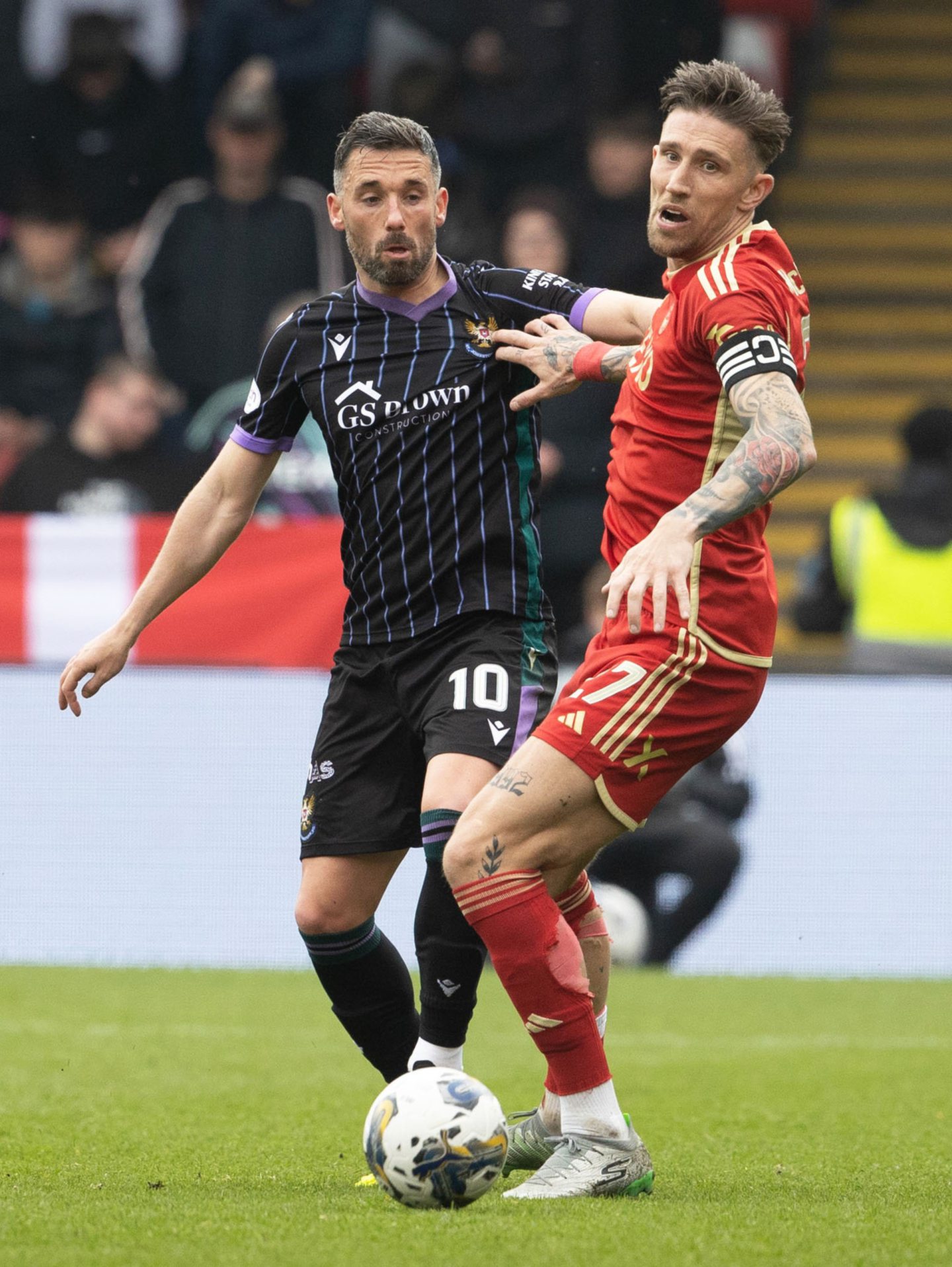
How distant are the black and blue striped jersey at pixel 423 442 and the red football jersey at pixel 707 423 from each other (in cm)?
49

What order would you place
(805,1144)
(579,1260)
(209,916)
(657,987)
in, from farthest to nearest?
(209,916) → (657,987) → (805,1144) → (579,1260)

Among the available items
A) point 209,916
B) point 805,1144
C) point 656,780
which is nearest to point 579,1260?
point 656,780

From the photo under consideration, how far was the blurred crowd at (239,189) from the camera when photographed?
38.5ft

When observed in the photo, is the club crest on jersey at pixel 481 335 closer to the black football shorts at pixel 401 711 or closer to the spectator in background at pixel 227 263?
the black football shorts at pixel 401 711

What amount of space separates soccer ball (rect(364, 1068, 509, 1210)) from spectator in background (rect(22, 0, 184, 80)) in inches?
416

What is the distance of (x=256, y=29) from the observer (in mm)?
13117

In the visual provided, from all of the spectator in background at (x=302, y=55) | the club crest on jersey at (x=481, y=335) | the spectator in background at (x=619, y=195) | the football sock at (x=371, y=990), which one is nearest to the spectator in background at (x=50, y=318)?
the spectator in background at (x=302, y=55)

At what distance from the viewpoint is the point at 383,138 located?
15.7ft

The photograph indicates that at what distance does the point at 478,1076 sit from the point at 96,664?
238 centimetres

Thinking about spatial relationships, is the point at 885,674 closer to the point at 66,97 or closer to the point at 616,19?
the point at 616,19

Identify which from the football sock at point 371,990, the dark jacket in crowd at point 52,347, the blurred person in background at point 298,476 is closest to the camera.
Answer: the football sock at point 371,990

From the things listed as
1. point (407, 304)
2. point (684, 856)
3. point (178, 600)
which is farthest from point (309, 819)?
point (178, 600)

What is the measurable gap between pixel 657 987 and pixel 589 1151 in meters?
4.86

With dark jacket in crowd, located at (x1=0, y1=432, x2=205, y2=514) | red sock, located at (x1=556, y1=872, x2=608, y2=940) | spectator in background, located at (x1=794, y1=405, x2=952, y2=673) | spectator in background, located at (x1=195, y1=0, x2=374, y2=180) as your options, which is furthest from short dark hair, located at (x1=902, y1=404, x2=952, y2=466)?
red sock, located at (x1=556, y1=872, x2=608, y2=940)
